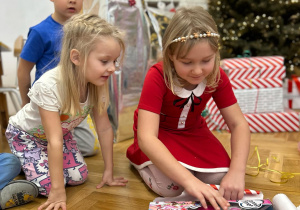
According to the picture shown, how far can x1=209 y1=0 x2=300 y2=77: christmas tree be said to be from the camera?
2.37 metres

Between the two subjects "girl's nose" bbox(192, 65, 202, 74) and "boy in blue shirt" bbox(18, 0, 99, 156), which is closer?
"girl's nose" bbox(192, 65, 202, 74)

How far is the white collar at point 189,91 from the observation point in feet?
3.34

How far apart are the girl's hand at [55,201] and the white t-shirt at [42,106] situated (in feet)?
0.76

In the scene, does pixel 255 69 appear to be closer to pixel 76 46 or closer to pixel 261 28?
pixel 261 28

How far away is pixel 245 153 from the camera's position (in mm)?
993

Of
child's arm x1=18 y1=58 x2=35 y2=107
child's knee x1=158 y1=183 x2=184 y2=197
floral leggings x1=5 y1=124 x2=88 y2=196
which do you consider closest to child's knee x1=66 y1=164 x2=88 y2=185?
floral leggings x1=5 y1=124 x2=88 y2=196

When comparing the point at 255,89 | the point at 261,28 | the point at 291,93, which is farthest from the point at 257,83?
the point at 261,28

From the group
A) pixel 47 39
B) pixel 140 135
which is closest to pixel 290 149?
pixel 140 135

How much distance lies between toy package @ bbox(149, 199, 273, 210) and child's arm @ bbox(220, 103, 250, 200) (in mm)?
82

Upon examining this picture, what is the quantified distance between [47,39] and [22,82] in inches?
8.1

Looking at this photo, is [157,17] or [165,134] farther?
[157,17]

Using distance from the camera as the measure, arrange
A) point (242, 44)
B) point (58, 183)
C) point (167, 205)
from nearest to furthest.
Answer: point (167, 205), point (58, 183), point (242, 44)

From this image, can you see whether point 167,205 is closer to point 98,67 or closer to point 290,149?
point 98,67

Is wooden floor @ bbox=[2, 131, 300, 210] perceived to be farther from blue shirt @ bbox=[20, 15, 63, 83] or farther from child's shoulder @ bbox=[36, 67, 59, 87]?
blue shirt @ bbox=[20, 15, 63, 83]
